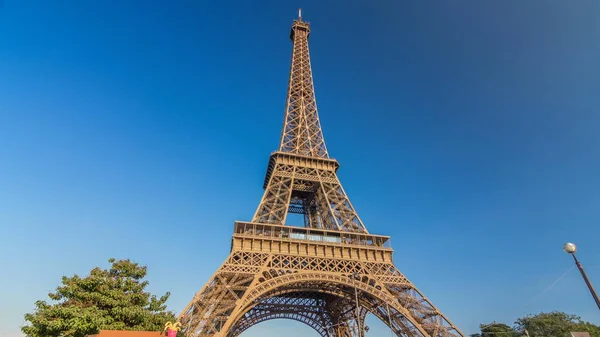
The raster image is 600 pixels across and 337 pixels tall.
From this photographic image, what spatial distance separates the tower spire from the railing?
33.7 ft

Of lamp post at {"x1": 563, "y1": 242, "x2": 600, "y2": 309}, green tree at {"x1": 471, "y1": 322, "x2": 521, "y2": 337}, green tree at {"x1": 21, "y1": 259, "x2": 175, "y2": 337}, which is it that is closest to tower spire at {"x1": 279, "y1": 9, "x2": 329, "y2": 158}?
green tree at {"x1": 21, "y1": 259, "x2": 175, "y2": 337}

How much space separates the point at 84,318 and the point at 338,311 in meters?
23.9

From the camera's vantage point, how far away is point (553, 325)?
44.2 m

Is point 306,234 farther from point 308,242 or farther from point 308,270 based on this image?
point 308,270

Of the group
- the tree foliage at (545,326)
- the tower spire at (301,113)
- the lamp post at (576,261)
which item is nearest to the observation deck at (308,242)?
the tower spire at (301,113)

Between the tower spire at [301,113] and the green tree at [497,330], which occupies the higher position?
the tower spire at [301,113]

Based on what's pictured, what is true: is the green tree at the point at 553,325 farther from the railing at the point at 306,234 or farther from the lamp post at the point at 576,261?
the lamp post at the point at 576,261

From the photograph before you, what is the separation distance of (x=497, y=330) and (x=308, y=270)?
42.1 m

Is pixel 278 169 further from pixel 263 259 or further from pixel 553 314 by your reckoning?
pixel 553 314

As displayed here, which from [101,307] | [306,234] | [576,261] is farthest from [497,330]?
[101,307]

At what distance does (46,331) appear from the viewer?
15922 millimetres

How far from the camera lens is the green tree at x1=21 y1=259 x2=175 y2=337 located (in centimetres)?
1577

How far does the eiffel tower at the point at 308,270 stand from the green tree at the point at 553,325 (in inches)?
1239

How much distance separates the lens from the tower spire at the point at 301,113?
36562 millimetres
